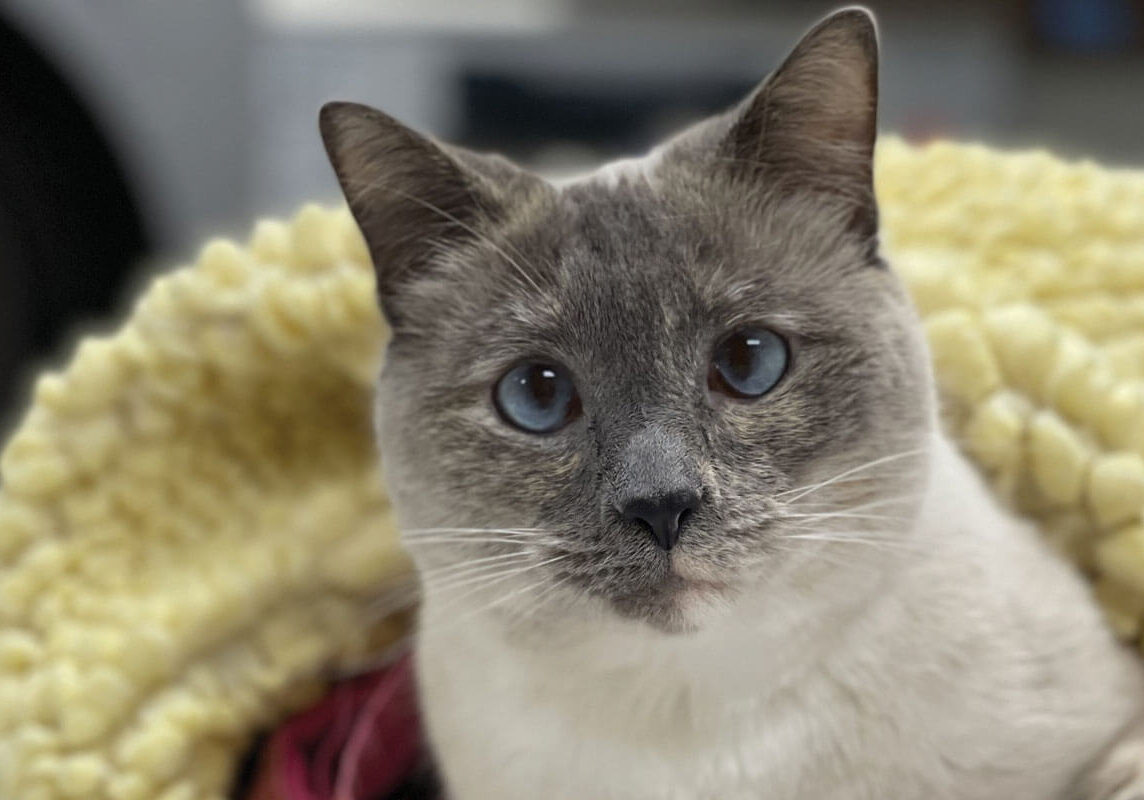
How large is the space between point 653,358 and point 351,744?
0.67 m

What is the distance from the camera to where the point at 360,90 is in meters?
3.14

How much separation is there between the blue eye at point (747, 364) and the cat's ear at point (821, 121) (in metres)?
0.17

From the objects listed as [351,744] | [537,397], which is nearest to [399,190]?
[537,397]

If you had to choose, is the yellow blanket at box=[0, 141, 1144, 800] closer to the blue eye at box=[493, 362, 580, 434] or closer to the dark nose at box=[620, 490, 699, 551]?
the blue eye at box=[493, 362, 580, 434]

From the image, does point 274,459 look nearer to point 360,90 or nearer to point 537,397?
point 537,397

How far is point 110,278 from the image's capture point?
2.69 m

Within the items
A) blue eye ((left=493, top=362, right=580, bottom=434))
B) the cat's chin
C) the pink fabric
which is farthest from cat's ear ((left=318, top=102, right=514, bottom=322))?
the pink fabric

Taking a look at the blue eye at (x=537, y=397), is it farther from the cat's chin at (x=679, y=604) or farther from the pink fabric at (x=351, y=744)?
the pink fabric at (x=351, y=744)

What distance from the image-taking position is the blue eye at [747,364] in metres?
0.95

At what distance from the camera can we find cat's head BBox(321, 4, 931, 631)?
892mm

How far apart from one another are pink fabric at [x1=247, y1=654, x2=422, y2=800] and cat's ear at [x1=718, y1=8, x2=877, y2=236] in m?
0.75

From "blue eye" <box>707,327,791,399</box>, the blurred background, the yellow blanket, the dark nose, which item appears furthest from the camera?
the blurred background

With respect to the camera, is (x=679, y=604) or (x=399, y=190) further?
(x=399, y=190)

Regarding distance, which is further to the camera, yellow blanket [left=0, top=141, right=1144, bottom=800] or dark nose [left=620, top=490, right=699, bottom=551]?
yellow blanket [left=0, top=141, right=1144, bottom=800]
